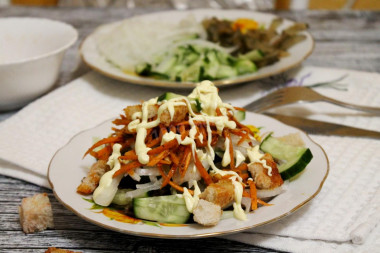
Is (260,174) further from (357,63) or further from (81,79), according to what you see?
(357,63)

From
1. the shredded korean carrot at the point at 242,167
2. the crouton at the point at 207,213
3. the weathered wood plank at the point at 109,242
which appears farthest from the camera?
the shredded korean carrot at the point at 242,167

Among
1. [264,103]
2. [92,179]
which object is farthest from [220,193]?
[264,103]

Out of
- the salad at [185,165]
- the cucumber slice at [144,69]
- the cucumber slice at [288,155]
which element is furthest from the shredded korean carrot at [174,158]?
the cucumber slice at [144,69]

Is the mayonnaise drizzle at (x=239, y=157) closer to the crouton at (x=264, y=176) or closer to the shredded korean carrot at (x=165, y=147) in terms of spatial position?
the crouton at (x=264, y=176)

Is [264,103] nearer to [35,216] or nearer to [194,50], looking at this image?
[194,50]

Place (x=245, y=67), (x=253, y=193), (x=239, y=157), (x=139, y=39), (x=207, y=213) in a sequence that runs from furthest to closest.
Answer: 1. (x=139, y=39)
2. (x=245, y=67)
3. (x=239, y=157)
4. (x=253, y=193)
5. (x=207, y=213)

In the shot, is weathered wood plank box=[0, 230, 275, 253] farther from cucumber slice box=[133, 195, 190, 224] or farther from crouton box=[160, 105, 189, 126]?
crouton box=[160, 105, 189, 126]

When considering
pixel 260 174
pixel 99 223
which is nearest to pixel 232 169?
pixel 260 174
